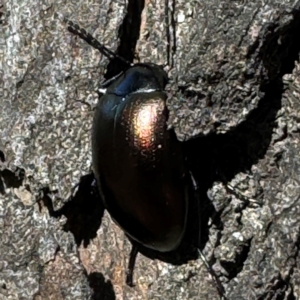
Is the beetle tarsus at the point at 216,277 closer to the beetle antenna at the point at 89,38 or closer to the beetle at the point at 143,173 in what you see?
the beetle at the point at 143,173

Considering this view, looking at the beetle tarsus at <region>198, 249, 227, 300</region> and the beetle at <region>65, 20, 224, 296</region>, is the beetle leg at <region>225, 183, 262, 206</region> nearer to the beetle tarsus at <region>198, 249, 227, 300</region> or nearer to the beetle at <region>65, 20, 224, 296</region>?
the beetle at <region>65, 20, 224, 296</region>

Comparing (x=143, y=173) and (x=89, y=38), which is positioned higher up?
(x=89, y=38)

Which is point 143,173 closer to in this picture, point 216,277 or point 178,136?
point 178,136

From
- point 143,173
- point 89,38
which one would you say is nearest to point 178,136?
point 143,173

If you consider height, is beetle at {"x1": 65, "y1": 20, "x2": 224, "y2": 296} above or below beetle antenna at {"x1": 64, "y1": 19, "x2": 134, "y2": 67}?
below

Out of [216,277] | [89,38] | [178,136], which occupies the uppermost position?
[89,38]

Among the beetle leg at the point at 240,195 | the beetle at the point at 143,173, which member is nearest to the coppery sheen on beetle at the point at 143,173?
the beetle at the point at 143,173

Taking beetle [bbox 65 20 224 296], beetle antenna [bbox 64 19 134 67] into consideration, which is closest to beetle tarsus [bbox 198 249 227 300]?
beetle [bbox 65 20 224 296]
